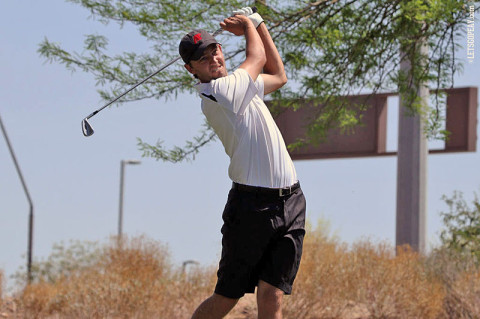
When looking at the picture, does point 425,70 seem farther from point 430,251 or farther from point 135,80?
point 430,251

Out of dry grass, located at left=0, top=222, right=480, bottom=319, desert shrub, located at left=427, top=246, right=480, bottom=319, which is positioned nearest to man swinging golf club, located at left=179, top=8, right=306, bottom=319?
dry grass, located at left=0, top=222, right=480, bottom=319

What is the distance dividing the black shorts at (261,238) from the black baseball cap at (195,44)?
0.84m

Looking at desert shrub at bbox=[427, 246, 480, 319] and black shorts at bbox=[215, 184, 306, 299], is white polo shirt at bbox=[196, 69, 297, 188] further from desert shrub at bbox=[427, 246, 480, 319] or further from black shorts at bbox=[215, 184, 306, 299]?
desert shrub at bbox=[427, 246, 480, 319]

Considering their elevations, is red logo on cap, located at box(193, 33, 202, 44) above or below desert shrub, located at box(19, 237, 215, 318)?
above

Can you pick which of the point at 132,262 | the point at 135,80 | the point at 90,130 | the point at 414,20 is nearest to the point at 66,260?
the point at 132,262

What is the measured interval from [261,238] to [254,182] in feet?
1.08

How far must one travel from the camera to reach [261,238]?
479 centimetres

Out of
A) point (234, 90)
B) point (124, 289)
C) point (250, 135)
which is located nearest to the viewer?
point (234, 90)

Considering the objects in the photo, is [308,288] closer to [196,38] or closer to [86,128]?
[86,128]

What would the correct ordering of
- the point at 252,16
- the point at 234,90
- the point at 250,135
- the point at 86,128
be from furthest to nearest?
the point at 86,128 → the point at 252,16 → the point at 250,135 → the point at 234,90

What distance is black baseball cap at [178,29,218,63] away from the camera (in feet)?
15.6

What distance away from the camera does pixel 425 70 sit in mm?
9117

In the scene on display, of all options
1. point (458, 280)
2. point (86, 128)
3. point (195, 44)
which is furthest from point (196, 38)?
point (458, 280)

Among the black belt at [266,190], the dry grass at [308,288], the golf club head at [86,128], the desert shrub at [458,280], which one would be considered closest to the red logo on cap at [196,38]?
the black belt at [266,190]
